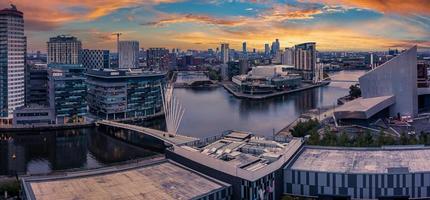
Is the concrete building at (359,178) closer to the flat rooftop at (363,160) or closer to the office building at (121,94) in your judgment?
the flat rooftop at (363,160)

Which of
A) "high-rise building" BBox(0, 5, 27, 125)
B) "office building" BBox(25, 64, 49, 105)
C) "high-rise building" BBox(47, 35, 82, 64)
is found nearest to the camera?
"high-rise building" BBox(0, 5, 27, 125)

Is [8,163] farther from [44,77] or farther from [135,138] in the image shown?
[44,77]

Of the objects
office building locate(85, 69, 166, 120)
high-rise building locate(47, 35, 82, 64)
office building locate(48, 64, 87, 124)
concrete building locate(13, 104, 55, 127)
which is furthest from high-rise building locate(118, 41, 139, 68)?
concrete building locate(13, 104, 55, 127)

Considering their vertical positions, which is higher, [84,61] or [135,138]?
[84,61]

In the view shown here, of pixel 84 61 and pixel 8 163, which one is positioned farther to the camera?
pixel 84 61

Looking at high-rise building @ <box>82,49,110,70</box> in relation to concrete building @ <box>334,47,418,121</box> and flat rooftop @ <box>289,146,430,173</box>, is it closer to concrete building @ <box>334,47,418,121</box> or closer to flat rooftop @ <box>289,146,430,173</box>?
concrete building @ <box>334,47,418,121</box>

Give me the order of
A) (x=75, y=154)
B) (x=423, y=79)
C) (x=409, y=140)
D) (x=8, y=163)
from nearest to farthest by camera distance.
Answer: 1. (x=409, y=140)
2. (x=8, y=163)
3. (x=75, y=154)
4. (x=423, y=79)

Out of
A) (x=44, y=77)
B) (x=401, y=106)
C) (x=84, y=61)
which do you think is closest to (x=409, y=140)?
(x=401, y=106)

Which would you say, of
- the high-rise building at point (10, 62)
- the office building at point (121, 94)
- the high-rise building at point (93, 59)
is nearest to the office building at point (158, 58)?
the high-rise building at point (93, 59)
